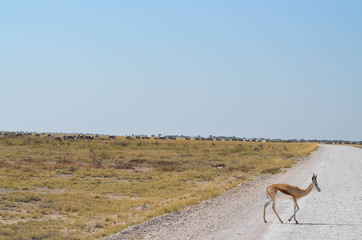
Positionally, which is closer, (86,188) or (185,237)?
(185,237)

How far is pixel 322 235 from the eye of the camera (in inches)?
398

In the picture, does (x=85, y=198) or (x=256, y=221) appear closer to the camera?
(x=256, y=221)

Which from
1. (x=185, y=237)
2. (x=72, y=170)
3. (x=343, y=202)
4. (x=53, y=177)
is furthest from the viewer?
(x=72, y=170)

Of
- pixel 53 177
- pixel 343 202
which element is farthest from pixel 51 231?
pixel 53 177

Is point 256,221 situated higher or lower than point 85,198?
higher

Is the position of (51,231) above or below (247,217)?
below

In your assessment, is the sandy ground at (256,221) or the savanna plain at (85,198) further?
the savanna plain at (85,198)

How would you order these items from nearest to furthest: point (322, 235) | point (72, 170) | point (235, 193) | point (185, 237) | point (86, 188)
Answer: point (322, 235)
point (185, 237)
point (235, 193)
point (86, 188)
point (72, 170)

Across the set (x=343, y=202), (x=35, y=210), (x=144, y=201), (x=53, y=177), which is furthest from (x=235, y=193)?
(x=53, y=177)

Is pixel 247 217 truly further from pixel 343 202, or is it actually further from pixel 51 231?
pixel 51 231

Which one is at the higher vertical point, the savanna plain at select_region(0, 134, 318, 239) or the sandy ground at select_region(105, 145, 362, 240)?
the sandy ground at select_region(105, 145, 362, 240)

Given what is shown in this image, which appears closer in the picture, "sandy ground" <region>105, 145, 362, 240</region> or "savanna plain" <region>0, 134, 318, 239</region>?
"sandy ground" <region>105, 145, 362, 240</region>

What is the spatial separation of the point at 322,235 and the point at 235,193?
418 inches

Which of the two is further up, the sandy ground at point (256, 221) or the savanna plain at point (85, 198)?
the sandy ground at point (256, 221)
